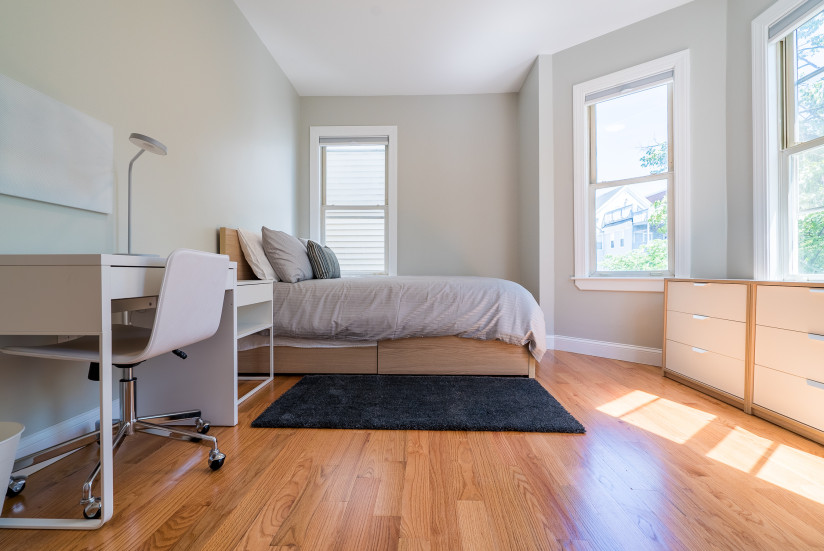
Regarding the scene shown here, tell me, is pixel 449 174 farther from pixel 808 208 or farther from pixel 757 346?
pixel 757 346

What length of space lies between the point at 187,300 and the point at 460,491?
1.09 metres

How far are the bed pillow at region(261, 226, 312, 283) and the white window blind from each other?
56.6 inches

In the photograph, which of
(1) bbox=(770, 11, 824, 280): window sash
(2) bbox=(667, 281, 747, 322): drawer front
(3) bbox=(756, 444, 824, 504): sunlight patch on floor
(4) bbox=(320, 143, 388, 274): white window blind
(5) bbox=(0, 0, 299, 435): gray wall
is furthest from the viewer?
(4) bbox=(320, 143, 388, 274): white window blind

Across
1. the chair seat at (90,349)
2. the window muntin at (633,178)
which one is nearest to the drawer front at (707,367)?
the window muntin at (633,178)

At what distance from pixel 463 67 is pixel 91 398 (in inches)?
150

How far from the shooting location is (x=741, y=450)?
1.46m

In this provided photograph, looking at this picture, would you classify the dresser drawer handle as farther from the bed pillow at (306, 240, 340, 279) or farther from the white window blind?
the white window blind

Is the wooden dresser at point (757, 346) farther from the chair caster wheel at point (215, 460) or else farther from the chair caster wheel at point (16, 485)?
the chair caster wheel at point (16, 485)

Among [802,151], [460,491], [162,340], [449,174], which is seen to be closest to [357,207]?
[449,174]

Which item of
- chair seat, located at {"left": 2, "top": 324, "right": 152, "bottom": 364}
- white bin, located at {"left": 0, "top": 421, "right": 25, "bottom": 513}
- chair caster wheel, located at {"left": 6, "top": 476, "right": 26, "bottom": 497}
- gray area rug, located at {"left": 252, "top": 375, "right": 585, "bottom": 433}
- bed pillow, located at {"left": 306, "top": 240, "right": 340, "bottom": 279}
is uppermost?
bed pillow, located at {"left": 306, "top": 240, "right": 340, "bottom": 279}

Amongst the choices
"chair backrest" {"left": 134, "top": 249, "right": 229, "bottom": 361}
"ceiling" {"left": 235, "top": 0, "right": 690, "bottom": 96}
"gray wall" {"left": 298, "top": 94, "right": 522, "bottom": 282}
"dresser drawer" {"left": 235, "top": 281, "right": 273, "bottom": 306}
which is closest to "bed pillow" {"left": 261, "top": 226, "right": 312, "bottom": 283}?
"dresser drawer" {"left": 235, "top": 281, "right": 273, "bottom": 306}

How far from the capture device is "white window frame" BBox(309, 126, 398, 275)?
13.5 feet

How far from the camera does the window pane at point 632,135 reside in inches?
113

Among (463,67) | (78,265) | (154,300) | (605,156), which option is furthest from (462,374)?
(463,67)
